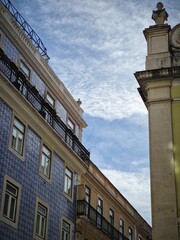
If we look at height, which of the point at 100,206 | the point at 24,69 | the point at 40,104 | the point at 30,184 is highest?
the point at 24,69

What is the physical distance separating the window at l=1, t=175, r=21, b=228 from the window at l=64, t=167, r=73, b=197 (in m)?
A: 5.72

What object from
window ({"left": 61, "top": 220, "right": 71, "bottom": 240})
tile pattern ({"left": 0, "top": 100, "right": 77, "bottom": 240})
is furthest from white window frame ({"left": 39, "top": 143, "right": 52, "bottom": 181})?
window ({"left": 61, "top": 220, "right": 71, "bottom": 240})

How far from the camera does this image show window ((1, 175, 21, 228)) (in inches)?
709

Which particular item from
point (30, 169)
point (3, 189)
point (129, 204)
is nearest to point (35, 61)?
point (30, 169)

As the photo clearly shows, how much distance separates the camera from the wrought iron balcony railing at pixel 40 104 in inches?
760

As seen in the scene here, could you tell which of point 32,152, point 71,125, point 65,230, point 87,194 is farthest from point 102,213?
point 32,152

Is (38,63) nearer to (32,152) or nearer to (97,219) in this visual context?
(32,152)

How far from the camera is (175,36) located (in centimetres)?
1836

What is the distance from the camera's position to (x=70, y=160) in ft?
83.0

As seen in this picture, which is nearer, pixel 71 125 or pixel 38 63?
pixel 38 63

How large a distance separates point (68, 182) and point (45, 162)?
317cm

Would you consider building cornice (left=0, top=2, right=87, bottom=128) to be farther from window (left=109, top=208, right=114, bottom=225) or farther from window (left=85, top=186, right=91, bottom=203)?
window (left=109, top=208, right=114, bottom=225)

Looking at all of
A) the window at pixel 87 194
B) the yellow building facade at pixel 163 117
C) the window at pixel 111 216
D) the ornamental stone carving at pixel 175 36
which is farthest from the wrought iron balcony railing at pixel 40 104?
the ornamental stone carving at pixel 175 36

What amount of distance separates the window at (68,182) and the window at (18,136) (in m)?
5.23
